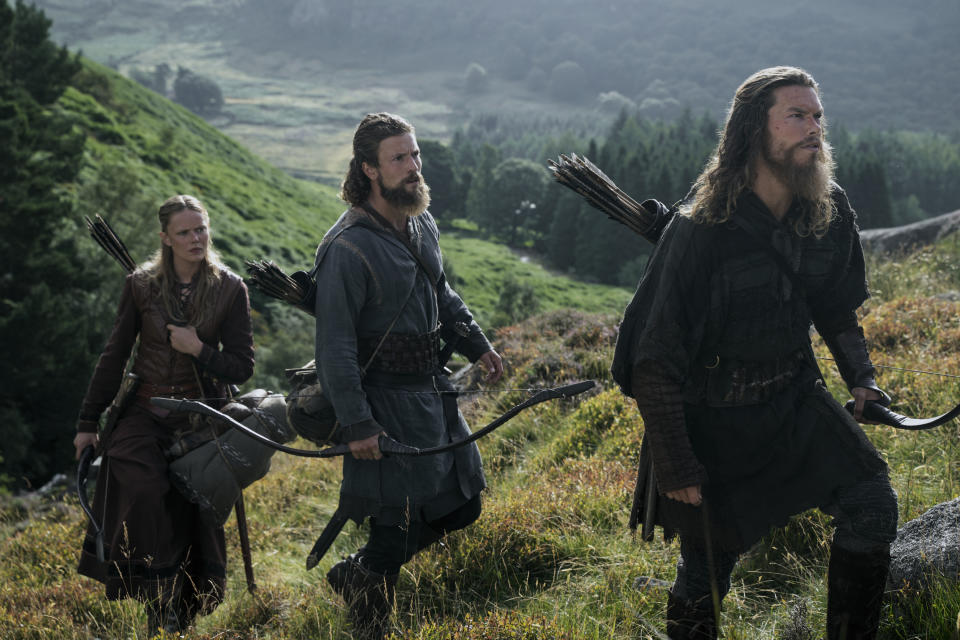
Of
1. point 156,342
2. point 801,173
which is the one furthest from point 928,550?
point 156,342

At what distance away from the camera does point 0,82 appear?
83.2 ft

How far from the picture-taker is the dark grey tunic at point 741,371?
9.41 ft

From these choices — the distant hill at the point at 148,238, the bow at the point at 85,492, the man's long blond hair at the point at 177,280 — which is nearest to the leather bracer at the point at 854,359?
the man's long blond hair at the point at 177,280

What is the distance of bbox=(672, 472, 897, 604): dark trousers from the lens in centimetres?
275

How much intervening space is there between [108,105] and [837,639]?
69.3 metres

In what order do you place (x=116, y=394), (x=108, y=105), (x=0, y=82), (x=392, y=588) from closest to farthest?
(x=392, y=588) < (x=116, y=394) < (x=0, y=82) < (x=108, y=105)

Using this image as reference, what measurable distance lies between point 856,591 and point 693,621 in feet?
1.93

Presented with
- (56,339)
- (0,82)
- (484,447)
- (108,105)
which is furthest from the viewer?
(108,105)

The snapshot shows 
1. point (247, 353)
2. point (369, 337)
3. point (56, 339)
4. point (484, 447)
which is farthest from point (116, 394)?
A: point (56, 339)

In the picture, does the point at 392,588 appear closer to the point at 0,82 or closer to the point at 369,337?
the point at 369,337

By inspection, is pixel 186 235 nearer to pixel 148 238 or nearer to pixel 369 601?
pixel 369 601

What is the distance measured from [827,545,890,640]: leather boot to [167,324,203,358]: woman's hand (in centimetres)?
331

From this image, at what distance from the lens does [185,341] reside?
4.39m

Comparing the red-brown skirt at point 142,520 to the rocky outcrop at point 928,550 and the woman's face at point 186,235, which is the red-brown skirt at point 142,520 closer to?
the woman's face at point 186,235
